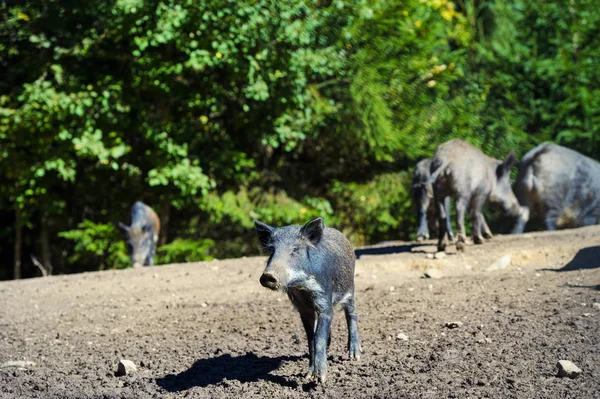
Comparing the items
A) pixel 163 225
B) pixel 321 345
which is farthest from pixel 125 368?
pixel 163 225

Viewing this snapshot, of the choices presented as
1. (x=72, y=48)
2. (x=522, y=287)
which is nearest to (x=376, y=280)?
(x=522, y=287)

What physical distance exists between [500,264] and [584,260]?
1.11m

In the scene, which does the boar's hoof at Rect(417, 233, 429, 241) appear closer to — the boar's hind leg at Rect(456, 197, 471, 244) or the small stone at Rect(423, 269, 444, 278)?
the boar's hind leg at Rect(456, 197, 471, 244)

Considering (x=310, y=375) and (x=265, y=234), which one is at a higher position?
(x=265, y=234)

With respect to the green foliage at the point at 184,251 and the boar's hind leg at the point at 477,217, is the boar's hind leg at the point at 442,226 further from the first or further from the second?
the green foliage at the point at 184,251

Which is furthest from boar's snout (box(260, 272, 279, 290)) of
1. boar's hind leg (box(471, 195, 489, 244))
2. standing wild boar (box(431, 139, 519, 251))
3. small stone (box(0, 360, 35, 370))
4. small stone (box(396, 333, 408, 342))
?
boar's hind leg (box(471, 195, 489, 244))

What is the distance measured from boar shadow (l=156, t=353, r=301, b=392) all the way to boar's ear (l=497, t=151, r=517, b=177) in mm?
6199

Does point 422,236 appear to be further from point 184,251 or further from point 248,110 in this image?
point 184,251

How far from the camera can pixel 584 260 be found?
8273 millimetres

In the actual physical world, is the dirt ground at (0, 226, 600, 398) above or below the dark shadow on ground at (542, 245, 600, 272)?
below

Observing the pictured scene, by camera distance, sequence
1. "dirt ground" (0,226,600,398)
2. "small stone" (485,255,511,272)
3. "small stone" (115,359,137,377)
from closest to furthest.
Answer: "dirt ground" (0,226,600,398) → "small stone" (115,359,137,377) → "small stone" (485,255,511,272)

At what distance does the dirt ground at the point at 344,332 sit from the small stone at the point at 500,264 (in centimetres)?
14

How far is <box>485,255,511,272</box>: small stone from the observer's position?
9125 mm

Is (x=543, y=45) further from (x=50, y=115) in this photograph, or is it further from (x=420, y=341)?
(x=420, y=341)
